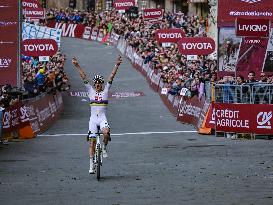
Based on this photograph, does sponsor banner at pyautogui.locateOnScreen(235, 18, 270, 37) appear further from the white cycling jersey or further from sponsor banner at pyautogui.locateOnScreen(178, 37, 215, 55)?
the white cycling jersey

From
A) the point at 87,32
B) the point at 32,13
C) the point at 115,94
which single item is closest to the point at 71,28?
the point at 87,32

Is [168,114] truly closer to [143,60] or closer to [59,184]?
[143,60]

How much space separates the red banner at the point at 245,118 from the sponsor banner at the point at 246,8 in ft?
10.5

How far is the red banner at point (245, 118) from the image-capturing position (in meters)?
26.3

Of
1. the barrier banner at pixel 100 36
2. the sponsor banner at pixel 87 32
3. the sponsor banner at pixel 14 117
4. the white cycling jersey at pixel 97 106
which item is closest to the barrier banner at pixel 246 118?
the sponsor banner at pixel 14 117

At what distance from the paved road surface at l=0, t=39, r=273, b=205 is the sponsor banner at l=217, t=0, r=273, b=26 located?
147 inches

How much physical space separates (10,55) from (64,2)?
245 feet

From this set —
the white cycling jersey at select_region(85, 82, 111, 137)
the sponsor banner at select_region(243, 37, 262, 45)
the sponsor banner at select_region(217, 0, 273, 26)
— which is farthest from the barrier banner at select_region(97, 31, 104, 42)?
the white cycling jersey at select_region(85, 82, 111, 137)

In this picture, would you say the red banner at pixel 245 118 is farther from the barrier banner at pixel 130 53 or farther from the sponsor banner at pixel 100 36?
the sponsor banner at pixel 100 36

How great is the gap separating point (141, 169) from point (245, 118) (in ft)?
24.8

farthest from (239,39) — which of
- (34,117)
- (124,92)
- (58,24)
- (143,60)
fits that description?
(58,24)

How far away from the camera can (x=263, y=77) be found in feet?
87.9

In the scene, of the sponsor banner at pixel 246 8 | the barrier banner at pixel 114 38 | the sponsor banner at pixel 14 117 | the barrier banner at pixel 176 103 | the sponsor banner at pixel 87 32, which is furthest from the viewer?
the sponsor banner at pixel 87 32

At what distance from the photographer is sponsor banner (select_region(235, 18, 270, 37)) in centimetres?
2722
